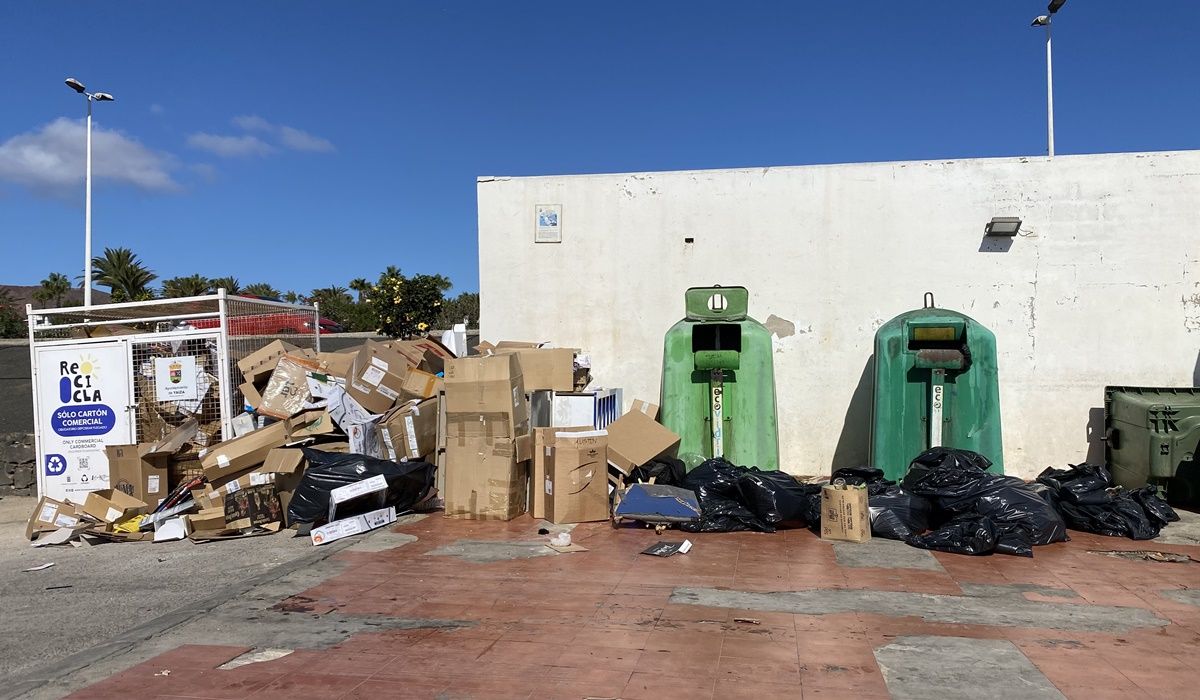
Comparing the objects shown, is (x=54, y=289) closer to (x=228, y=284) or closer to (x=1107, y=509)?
(x=228, y=284)

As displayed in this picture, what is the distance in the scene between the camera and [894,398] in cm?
746

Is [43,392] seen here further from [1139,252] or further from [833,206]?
[1139,252]

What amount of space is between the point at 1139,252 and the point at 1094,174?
3.00 feet

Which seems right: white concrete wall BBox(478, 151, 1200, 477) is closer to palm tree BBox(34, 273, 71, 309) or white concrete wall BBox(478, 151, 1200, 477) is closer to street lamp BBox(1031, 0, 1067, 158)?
street lamp BBox(1031, 0, 1067, 158)

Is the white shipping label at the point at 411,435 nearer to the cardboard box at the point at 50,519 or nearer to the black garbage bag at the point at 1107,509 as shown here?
the cardboard box at the point at 50,519

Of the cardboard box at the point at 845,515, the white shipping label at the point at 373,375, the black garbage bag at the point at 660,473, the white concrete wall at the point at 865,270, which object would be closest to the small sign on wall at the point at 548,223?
the white concrete wall at the point at 865,270

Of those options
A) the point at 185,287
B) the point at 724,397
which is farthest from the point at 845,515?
the point at 185,287

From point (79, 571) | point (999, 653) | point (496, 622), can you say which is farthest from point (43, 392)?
point (999, 653)

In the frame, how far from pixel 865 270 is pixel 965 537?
376 cm

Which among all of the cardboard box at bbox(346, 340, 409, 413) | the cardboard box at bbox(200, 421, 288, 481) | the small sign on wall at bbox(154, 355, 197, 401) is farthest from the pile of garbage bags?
the small sign on wall at bbox(154, 355, 197, 401)

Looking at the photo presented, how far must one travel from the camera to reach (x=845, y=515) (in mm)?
6078

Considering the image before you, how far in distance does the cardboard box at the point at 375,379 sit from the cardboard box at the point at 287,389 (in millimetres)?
645

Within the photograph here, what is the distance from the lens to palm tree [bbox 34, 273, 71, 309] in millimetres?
34000

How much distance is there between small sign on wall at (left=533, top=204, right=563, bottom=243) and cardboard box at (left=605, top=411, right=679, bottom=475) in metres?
2.69
